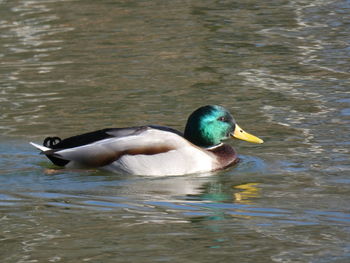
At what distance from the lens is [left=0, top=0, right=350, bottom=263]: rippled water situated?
8.35 m

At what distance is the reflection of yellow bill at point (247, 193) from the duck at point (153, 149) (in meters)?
0.65

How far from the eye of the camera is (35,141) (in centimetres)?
1208

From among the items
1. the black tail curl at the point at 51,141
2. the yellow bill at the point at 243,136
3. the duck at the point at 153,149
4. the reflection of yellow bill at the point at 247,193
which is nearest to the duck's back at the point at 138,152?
the duck at the point at 153,149

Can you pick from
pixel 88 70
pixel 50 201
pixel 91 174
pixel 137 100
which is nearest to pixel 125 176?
pixel 91 174

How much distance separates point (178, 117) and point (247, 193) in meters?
3.29

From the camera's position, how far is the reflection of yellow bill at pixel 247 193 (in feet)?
31.7

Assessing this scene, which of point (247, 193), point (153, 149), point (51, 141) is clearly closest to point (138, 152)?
point (153, 149)

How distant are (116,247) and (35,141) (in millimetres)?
4174

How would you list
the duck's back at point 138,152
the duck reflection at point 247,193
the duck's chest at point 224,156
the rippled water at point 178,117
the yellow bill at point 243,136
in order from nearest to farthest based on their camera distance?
the rippled water at point 178,117, the duck reflection at point 247,193, the duck's back at point 138,152, the duck's chest at point 224,156, the yellow bill at point 243,136

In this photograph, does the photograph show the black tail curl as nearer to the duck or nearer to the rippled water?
the duck

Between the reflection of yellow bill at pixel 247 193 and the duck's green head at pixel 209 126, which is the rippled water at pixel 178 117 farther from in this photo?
the duck's green head at pixel 209 126

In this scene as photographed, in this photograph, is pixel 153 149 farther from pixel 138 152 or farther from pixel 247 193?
pixel 247 193

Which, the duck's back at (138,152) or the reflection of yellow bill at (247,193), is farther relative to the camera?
the duck's back at (138,152)

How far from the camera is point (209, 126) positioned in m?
11.1
